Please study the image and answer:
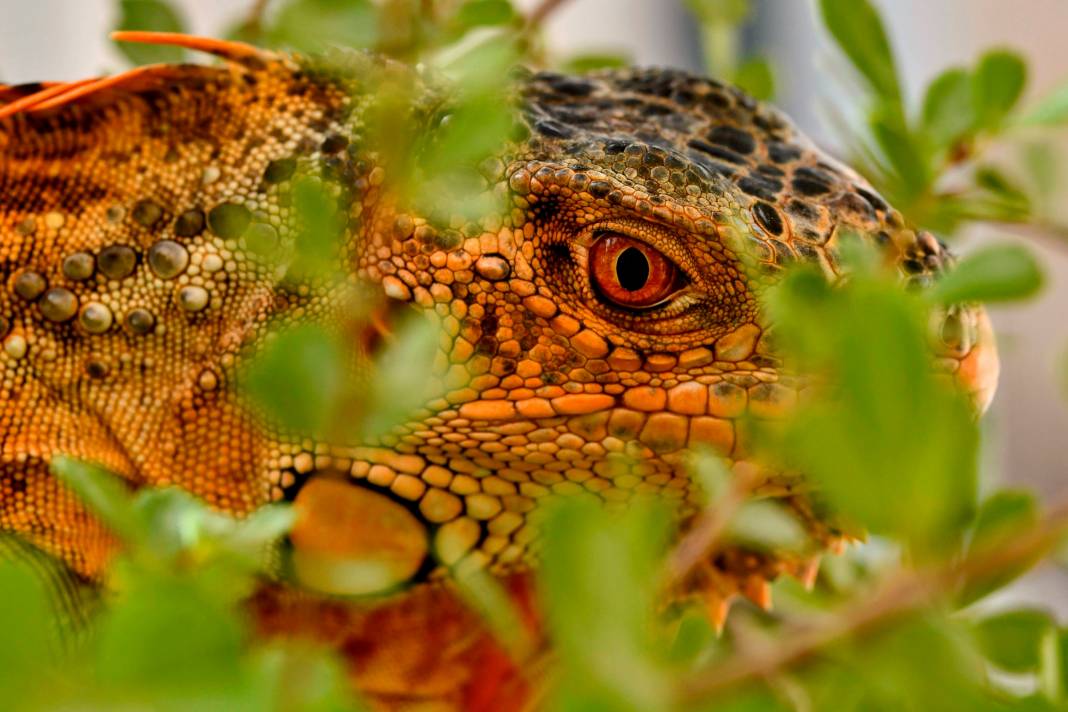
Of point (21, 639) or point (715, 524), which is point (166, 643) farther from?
point (715, 524)

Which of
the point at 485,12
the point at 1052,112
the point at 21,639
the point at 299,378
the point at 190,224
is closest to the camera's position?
the point at 21,639

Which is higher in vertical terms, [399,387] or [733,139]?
[733,139]

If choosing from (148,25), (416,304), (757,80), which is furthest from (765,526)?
(148,25)

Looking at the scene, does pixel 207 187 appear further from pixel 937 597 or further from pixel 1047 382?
pixel 1047 382

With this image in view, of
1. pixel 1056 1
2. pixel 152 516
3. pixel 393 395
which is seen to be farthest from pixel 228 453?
pixel 1056 1

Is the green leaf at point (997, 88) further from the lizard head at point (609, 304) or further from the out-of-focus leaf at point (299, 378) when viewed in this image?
the out-of-focus leaf at point (299, 378)

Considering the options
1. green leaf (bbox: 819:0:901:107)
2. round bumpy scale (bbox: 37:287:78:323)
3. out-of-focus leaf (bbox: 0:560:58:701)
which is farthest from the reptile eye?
out-of-focus leaf (bbox: 0:560:58:701)

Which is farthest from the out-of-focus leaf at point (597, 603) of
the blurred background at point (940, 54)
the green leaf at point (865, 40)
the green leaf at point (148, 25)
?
the blurred background at point (940, 54)

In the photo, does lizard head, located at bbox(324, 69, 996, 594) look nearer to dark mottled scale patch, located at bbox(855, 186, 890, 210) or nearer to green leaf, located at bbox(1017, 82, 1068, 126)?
dark mottled scale patch, located at bbox(855, 186, 890, 210)
